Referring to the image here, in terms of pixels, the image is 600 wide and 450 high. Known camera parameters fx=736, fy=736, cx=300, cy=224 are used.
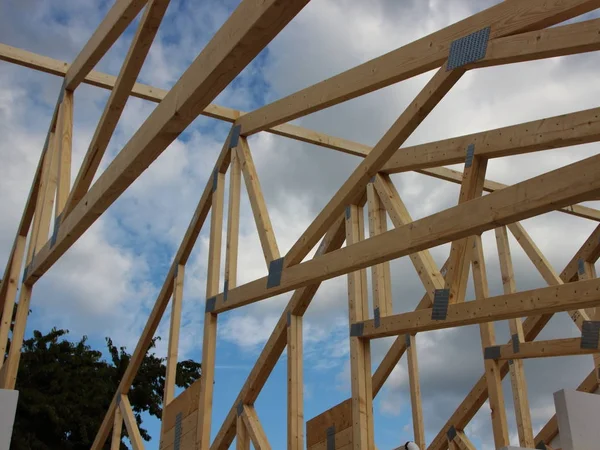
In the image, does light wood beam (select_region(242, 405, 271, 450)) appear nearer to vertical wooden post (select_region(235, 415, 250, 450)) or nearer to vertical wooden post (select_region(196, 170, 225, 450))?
vertical wooden post (select_region(235, 415, 250, 450))

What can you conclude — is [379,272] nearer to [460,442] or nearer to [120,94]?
[120,94]

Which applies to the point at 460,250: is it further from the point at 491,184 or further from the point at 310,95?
the point at 491,184

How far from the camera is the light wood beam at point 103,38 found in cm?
617

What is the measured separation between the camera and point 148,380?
63.2 feet

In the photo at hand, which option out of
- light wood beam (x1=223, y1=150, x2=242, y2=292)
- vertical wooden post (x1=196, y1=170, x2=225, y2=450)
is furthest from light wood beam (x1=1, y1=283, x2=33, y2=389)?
light wood beam (x1=223, y1=150, x2=242, y2=292)

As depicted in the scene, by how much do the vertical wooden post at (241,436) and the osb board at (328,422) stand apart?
29.4 inches

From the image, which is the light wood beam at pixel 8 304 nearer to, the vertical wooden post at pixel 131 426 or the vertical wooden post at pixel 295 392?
the vertical wooden post at pixel 131 426

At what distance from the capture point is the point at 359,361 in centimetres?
782

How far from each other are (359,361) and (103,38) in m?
4.14

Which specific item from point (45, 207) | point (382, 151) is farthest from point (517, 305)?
point (45, 207)

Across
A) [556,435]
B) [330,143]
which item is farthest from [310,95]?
[556,435]

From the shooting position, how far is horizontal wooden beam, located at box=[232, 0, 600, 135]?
15.5 ft

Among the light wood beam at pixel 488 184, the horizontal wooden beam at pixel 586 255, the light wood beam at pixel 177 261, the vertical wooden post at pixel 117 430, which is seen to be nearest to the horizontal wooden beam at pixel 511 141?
the light wood beam at pixel 488 184

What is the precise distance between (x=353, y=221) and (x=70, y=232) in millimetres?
3360
